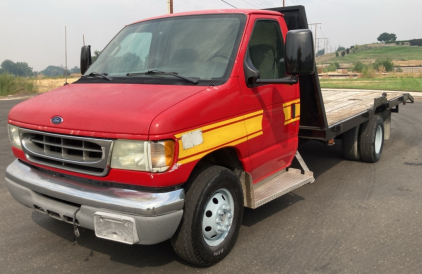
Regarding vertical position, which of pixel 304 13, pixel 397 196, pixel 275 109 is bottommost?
pixel 397 196

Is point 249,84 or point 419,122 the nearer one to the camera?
point 249,84

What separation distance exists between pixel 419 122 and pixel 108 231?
36.3ft

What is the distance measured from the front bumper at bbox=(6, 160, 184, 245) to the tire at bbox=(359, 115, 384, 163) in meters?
4.76

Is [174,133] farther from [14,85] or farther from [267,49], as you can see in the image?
[14,85]

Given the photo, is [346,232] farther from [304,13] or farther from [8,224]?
[8,224]

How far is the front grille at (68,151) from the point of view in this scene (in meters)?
3.17

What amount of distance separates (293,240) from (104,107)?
230 centimetres

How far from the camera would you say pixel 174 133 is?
3111 mm

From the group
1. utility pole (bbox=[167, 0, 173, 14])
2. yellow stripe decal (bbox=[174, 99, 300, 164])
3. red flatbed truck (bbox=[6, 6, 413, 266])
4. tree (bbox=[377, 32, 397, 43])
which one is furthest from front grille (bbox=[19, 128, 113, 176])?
tree (bbox=[377, 32, 397, 43])

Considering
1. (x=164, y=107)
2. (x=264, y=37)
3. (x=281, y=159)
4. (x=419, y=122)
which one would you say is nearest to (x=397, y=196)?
(x=281, y=159)

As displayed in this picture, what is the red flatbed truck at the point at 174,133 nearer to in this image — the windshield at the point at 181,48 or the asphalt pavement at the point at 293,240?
the windshield at the point at 181,48

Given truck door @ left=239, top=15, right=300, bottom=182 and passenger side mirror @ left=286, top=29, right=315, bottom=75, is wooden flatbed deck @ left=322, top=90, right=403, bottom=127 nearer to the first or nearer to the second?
truck door @ left=239, top=15, right=300, bottom=182

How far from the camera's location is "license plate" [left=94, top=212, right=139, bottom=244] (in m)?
3.04

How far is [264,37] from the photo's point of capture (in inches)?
172
